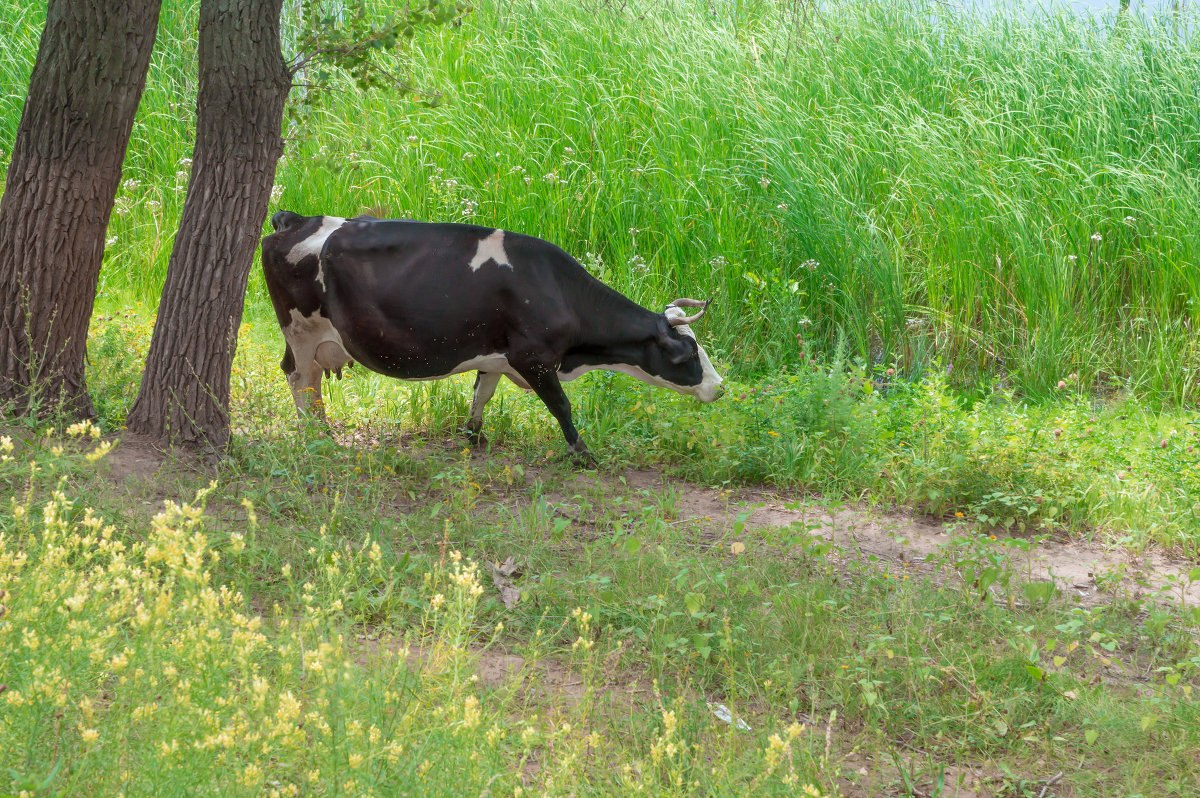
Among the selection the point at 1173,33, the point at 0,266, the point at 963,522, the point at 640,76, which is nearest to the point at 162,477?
the point at 0,266

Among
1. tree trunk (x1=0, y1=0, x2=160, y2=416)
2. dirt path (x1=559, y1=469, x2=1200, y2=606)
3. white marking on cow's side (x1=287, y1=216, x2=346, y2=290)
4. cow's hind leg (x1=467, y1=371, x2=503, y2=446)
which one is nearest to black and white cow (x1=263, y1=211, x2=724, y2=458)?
white marking on cow's side (x1=287, y1=216, x2=346, y2=290)

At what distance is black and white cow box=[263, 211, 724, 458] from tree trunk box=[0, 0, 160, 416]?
96 centimetres

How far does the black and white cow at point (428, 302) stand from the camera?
580 cm

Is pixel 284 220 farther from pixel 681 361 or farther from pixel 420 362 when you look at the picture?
pixel 681 361

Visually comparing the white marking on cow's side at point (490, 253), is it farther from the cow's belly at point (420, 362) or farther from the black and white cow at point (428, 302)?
the cow's belly at point (420, 362)

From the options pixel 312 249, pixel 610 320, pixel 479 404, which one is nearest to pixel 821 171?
pixel 610 320

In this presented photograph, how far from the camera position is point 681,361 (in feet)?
21.0

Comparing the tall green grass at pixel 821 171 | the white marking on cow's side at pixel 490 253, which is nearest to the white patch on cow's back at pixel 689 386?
the white marking on cow's side at pixel 490 253

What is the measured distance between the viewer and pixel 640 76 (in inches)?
417

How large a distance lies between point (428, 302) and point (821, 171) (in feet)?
14.8

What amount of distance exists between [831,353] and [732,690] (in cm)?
562

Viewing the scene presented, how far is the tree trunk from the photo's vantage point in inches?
208

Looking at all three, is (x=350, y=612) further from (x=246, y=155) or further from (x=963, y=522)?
(x=963, y=522)

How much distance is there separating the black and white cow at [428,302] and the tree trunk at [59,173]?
3.14 ft
